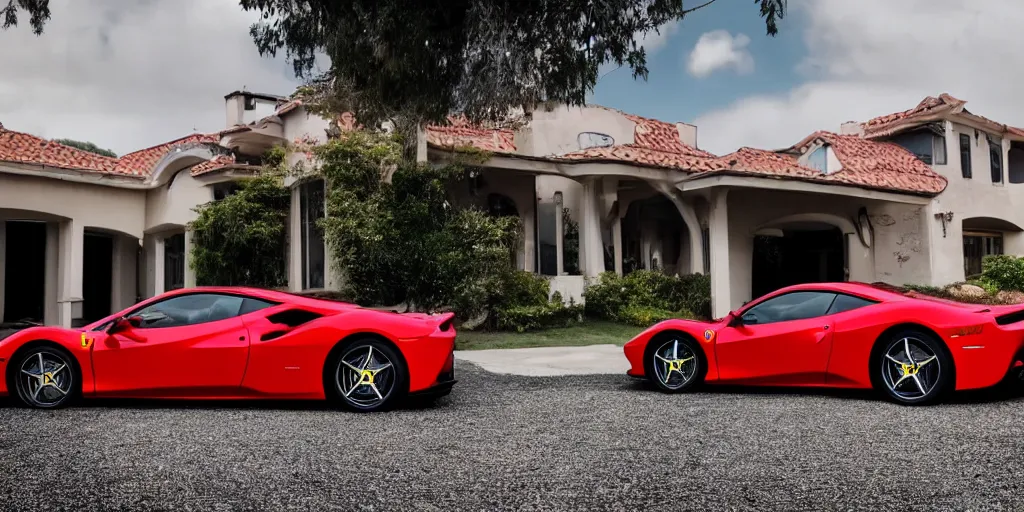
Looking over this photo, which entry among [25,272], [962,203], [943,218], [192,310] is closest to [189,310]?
[192,310]

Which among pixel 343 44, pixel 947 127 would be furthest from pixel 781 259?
pixel 343 44

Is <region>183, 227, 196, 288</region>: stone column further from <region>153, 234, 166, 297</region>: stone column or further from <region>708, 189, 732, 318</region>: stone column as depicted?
<region>708, 189, 732, 318</region>: stone column

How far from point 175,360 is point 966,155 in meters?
19.9

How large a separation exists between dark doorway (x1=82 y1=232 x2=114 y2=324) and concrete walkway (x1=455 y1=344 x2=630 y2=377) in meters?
14.6

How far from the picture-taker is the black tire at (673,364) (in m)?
7.84

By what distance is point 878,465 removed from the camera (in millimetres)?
4602

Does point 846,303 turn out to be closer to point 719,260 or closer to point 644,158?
point 719,260

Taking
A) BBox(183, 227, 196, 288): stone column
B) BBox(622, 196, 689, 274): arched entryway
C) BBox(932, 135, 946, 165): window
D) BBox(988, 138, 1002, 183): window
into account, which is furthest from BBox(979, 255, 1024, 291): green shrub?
BBox(183, 227, 196, 288): stone column

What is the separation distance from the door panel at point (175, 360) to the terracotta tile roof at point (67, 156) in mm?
12483

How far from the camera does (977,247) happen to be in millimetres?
21688

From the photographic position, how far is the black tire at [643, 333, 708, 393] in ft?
25.7

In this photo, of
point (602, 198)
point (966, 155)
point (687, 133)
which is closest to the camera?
point (602, 198)

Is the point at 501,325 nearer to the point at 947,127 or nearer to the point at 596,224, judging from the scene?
the point at 596,224

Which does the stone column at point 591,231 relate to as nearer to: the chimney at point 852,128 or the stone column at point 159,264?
the chimney at point 852,128
